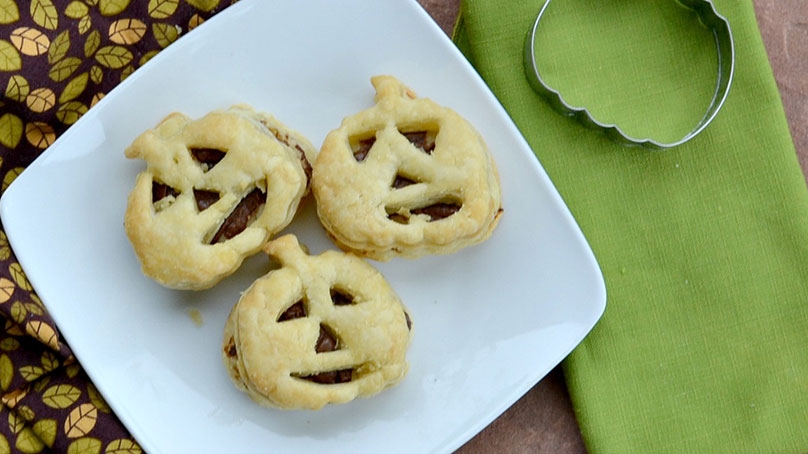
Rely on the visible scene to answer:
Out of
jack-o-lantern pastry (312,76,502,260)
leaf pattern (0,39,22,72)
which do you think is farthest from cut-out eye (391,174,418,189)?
leaf pattern (0,39,22,72)

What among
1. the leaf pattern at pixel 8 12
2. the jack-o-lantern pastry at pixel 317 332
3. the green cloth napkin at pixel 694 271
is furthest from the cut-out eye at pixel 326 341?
the leaf pattern at pixel 8 12

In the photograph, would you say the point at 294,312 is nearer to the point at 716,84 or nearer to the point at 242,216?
the point at 242,216

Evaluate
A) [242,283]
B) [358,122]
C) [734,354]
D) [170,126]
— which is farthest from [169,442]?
[734,354]

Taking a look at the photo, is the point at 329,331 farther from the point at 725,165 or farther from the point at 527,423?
the point at 725,165

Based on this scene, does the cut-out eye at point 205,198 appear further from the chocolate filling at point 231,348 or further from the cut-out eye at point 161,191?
the chocolate filling at point 231,348

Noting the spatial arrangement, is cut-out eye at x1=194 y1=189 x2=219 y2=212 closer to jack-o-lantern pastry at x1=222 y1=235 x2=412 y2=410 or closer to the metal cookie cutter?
jack-o-lantern pastry at x1=222 y1=235 x2=412 y2=410
